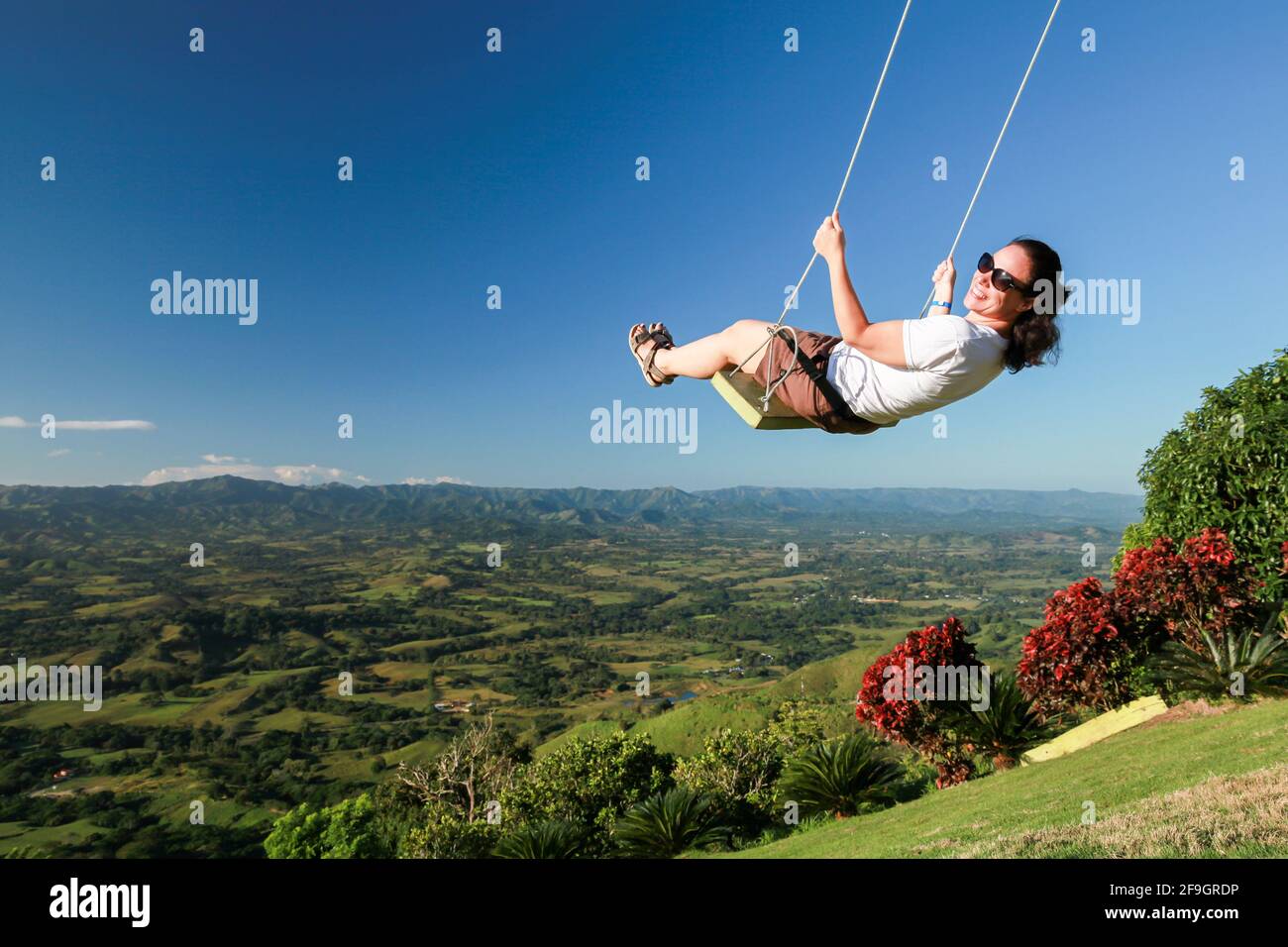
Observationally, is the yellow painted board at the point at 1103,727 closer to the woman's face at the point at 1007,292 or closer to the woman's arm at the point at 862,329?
the woman's face at the point at 1007,292

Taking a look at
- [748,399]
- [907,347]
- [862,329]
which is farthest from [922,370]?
[748,399]

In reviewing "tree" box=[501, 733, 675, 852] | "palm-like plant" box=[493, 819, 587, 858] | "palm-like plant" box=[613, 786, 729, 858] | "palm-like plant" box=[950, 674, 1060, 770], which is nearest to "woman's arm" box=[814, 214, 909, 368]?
"palm-like plant" box=[950, 674, 1060, 770]

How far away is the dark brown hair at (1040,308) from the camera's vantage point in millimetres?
2482

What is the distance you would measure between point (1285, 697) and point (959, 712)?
364cm

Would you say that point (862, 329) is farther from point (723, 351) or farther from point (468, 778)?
point (468, 778)

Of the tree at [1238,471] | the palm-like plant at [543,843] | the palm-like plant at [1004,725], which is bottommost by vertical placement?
the palm-like plant at [543,843]

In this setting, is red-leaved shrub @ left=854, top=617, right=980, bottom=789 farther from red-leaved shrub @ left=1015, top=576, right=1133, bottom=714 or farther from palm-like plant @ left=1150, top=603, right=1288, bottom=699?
palm-like plant @ left=1150, top=603, right=1288, bottom=699

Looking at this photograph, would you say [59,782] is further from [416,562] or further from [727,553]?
[727,553]

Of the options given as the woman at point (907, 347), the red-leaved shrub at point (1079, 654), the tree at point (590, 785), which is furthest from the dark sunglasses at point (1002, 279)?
the tree at point (590, 785)

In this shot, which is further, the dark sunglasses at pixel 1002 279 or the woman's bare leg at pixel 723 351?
the woman's bare leg at pixel 723 351

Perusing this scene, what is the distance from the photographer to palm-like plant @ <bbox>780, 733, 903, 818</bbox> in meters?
10.7

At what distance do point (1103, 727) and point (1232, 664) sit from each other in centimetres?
184

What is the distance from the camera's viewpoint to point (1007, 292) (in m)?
2.49

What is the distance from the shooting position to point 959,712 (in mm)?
10383
